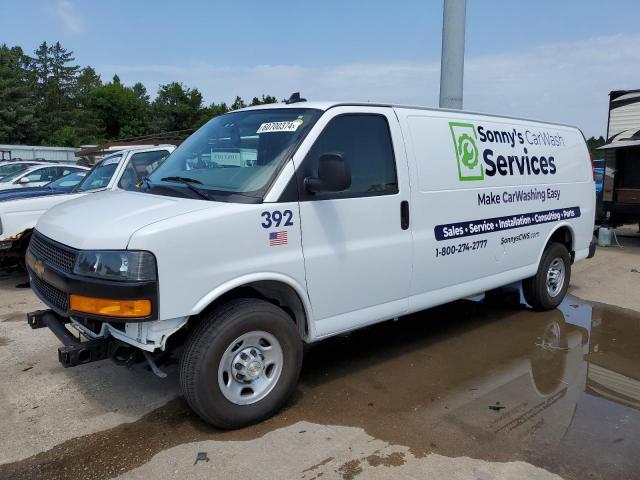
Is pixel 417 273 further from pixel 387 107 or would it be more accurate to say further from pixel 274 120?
pixel 274 120

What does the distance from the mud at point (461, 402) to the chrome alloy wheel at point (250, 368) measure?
24cm

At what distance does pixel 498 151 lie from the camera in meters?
5.41

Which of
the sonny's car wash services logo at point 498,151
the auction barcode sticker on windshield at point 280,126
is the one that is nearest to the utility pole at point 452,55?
the sonny's car wash services logo at point 498,151

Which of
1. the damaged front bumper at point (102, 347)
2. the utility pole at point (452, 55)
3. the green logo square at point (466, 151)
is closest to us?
the damaged front bumper at point (102, 347)

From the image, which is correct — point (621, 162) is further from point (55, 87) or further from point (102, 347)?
point (55, 87)

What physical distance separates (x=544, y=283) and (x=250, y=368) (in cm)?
404

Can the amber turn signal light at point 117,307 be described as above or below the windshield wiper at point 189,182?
below

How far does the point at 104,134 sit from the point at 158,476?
74.0m

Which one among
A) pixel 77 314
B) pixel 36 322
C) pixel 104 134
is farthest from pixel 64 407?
pixel 104 134

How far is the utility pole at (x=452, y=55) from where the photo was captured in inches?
333

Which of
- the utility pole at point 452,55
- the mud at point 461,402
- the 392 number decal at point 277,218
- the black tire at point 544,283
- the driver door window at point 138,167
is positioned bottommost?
the mud at point 461,402

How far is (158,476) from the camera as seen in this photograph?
10.4 feet

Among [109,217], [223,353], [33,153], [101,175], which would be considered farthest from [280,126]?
[33,153]

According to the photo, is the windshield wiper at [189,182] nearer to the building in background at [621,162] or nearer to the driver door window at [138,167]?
the driver door window at [138,167]
